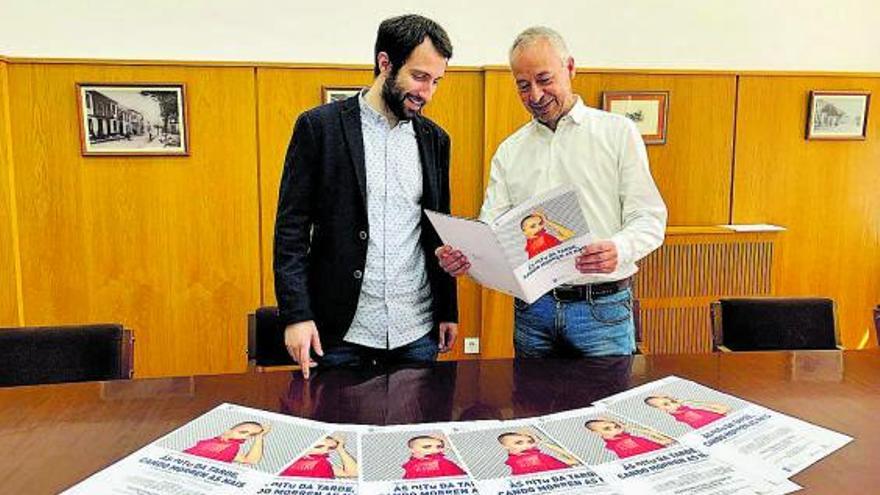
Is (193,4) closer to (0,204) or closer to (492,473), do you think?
(0,204)

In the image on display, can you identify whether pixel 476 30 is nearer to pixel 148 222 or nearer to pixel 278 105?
pixel 278 105


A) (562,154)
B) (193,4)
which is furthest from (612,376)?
(193,4)

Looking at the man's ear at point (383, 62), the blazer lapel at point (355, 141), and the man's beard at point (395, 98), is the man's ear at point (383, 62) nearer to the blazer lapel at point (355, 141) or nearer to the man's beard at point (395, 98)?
the man's beard at point (395, 98)

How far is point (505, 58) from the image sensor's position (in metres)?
4.17

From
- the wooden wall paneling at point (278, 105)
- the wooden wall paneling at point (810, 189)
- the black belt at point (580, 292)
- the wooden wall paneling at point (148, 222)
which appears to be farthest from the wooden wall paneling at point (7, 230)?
the wooden wall paneling at point (810, 189)

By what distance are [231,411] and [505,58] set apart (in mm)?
3273

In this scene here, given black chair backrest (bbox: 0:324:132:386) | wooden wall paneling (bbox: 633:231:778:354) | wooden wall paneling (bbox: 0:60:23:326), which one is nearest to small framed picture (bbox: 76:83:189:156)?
wooden wall paneling (bbox: 0:60:23:326)

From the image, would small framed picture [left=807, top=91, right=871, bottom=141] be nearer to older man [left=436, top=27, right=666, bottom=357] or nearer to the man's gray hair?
older man [left=436, top=27, right=666, bottom=357]

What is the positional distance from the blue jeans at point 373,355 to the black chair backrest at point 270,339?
399 mm

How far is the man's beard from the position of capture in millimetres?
1757

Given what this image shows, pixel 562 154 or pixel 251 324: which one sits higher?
pixel 562 154

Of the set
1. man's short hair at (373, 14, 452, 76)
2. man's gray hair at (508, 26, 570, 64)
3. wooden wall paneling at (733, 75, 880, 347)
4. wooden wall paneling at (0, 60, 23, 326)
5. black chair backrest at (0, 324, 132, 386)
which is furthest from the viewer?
wooden wall paneling at (733, 75, 880, 347)

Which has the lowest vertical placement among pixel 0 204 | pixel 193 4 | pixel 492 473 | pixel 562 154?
pixel 492 473

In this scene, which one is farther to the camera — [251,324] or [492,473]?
[251,324]
